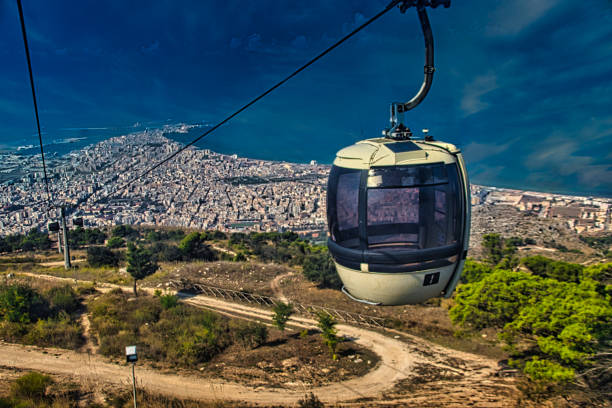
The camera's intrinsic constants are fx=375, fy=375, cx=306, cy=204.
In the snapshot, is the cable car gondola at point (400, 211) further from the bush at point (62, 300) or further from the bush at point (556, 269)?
the bush at point (62, 300)

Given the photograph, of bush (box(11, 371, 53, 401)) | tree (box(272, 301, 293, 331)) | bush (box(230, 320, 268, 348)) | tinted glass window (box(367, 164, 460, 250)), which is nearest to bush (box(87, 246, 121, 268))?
bush (box(230, 320, 268, 348))

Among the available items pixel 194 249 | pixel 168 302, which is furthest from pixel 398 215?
pixel 194 249

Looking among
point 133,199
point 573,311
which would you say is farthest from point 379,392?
point 133,199

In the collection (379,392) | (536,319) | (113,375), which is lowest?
(379,392)

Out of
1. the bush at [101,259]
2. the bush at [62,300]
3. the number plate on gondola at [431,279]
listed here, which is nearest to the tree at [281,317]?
the bush at [62,300]

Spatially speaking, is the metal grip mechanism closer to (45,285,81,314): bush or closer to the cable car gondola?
the cable car gondola

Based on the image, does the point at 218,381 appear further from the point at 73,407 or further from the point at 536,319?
the point at 536,319

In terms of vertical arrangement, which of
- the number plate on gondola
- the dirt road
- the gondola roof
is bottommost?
the dirt road
